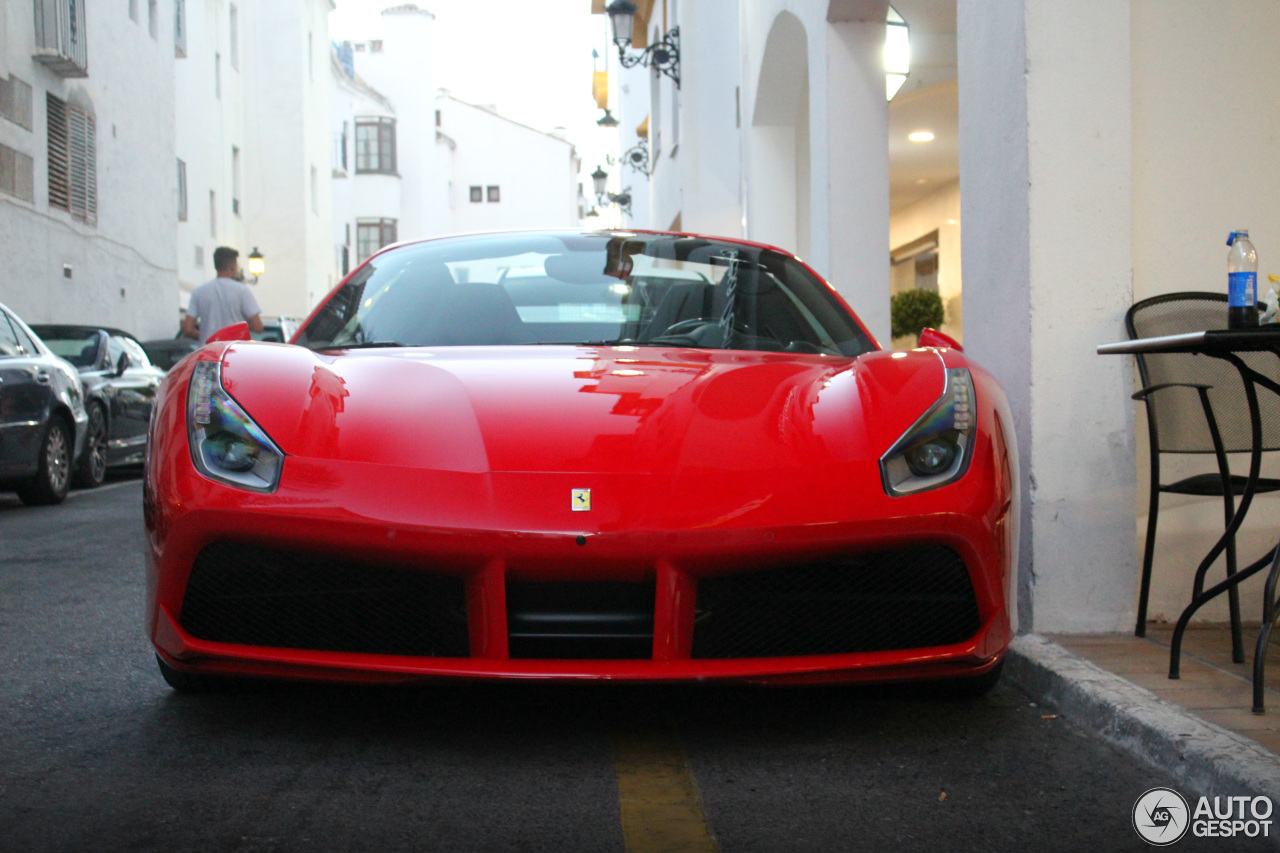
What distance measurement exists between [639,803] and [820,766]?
429 mm

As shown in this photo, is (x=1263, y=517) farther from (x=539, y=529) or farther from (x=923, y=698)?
(x=539, y=529)

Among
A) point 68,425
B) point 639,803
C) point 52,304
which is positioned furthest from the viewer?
point 52,304

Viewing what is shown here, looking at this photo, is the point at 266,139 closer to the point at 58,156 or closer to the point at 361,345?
the point at 58,156

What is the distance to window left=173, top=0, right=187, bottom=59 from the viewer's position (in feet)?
82.0

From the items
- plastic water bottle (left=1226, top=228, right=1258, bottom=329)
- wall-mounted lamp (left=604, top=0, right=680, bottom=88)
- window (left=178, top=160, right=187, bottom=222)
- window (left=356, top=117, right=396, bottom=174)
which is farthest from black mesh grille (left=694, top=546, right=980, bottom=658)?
window (left=356, top=117, right=396, bottom=174)

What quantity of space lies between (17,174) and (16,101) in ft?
3.03

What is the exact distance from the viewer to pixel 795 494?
268 cm

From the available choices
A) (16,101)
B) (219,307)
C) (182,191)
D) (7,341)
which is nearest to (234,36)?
(182,191)

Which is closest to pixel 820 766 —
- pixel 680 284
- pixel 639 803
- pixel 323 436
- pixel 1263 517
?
pixel 639 803

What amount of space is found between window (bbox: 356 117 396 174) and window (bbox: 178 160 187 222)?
2519cm

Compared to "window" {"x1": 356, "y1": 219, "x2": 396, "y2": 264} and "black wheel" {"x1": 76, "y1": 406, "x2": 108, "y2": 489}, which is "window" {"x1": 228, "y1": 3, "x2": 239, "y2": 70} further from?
"black wheel" {"x1": 76, "y1": 406, "x2": 108, "y2": 489}

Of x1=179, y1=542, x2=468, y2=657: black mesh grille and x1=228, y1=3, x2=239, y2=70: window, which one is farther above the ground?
x1=228, y1=3, x2=239, y2=70: window

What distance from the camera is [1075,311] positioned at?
392cm

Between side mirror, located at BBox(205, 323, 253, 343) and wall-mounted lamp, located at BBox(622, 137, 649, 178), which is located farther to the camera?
wall-mounted lamp, located at BBox(622, 137, 649, 178)
